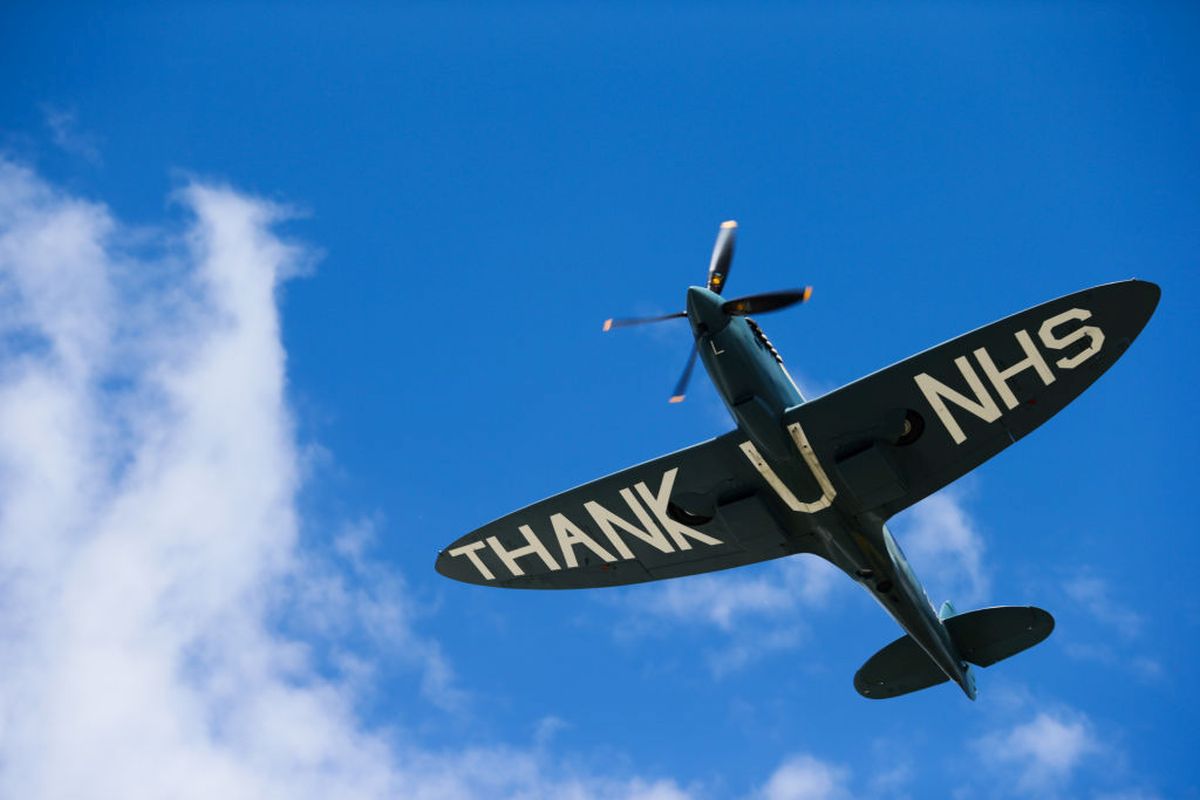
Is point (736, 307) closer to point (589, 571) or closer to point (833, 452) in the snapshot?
point (833, 452)

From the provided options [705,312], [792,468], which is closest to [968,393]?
[792,468]

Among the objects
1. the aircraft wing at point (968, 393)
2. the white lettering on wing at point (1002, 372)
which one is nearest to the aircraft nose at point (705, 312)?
the aircraft wing at point (968, 393)

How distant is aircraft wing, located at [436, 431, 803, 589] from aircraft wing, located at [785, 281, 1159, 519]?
1.74 m

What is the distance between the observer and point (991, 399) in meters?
20.8

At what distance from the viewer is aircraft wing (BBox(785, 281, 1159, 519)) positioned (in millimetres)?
19828

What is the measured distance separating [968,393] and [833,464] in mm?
2625

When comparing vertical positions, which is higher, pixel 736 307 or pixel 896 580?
pixel 736 307

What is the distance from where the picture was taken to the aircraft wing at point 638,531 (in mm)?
21641

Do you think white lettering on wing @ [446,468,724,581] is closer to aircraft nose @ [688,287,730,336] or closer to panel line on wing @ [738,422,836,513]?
panel line on wing @ [738,422,836,513]

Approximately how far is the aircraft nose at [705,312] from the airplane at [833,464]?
0.07ft

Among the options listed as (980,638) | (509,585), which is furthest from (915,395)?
(509,585)

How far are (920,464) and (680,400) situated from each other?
4.67 meters

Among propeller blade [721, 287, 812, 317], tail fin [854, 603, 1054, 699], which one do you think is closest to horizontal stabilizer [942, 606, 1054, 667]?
tail fin [854, 603, 1054, 699]

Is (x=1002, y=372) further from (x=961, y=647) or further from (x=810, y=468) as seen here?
(x=961, y=647)
